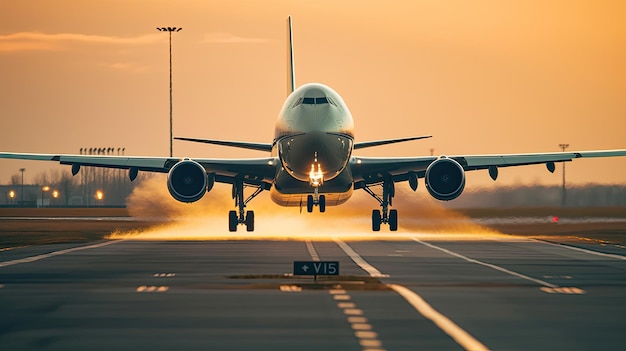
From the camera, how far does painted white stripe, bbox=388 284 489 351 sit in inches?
694

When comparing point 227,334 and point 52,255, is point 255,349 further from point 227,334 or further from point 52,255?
point 52,255

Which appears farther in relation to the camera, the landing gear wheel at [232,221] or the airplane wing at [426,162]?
the landing gear wheel at [232,221]

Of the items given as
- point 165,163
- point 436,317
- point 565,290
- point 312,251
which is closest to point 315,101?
point 312,251

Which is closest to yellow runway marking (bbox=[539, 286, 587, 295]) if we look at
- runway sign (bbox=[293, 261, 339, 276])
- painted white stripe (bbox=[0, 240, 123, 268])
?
runway sign (bbox=[293, 261, 339, 276])

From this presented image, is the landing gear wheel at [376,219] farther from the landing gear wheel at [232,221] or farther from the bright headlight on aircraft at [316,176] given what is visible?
the bright headlight on aircraft at [316,176]

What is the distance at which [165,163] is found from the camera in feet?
201

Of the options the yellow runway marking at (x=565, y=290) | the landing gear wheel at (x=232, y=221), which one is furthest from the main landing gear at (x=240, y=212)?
the yellow runway marking at (x=565, y=290)

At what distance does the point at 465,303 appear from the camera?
80.6 feet

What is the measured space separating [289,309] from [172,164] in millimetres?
39021

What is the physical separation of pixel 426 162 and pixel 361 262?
2155cm

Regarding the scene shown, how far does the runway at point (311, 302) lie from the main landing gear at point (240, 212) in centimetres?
1961

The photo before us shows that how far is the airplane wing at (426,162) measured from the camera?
196 ft

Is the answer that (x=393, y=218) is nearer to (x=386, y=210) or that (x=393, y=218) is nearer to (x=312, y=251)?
(x=386, y=210)

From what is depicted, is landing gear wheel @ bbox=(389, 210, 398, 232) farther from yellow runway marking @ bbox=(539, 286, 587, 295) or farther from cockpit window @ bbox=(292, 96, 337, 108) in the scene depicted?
yellow runway marking @ bbox=(539, 286, 587, 295)
